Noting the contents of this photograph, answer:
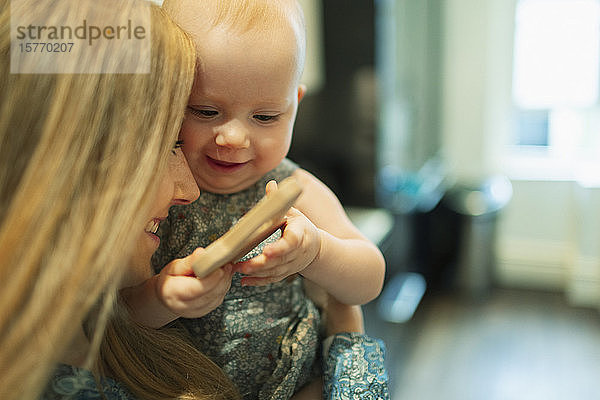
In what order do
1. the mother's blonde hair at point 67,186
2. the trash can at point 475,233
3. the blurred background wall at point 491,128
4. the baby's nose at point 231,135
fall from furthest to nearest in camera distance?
the trash can at point 475,233 → the blurred background wall at point 491,128 → the baby's nose at point 231,135 → the mother's blonde hair at point 67,186

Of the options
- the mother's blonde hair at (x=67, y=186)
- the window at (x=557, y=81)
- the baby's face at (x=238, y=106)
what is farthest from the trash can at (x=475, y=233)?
the mother's blonde hair at (x=67, y=186)

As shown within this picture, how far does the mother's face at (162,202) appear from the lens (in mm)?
502

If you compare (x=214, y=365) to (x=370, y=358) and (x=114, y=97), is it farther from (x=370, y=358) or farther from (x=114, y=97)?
(x=114, y=97)

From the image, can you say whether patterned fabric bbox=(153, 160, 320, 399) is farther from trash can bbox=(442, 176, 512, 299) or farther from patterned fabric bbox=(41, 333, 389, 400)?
trash can bbox=(442, 176, 512, 299)

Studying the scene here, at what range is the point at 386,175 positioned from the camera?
2143 millimetres

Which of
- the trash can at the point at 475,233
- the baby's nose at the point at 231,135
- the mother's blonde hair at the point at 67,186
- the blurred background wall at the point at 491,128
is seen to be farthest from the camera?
the trash can at the point at 475,233

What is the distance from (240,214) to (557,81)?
280cm

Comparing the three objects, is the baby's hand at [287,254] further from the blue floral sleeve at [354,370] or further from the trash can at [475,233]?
the trash can at [475,233]

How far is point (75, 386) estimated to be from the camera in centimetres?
51

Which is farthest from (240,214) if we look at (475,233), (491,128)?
(491,128)

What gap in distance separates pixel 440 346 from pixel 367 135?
110 centimetres

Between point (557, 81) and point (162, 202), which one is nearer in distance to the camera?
point (162, 202)

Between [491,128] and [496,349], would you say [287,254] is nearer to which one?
[496,349]

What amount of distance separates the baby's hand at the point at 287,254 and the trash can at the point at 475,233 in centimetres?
240
